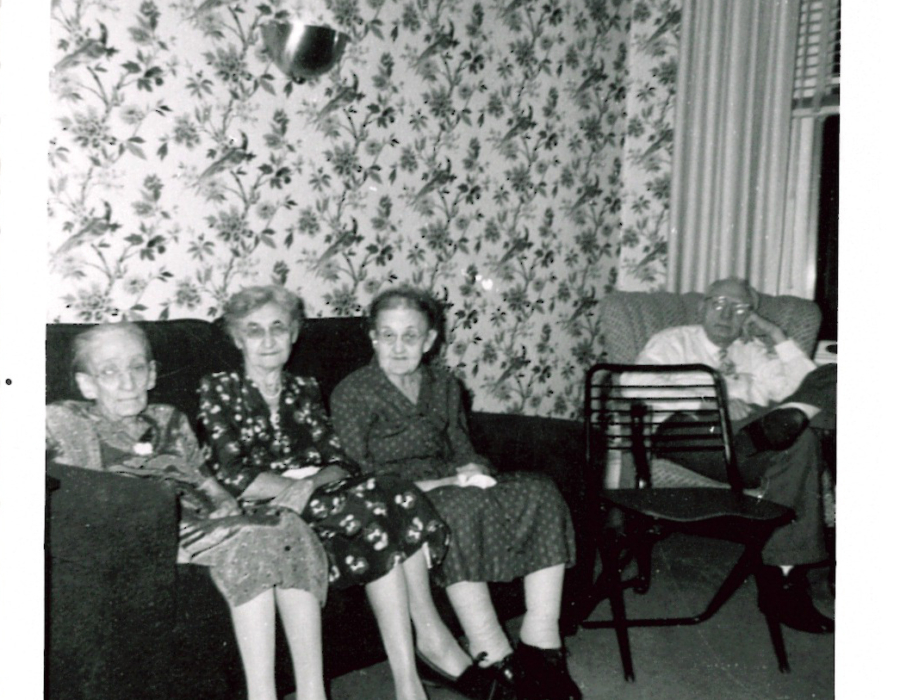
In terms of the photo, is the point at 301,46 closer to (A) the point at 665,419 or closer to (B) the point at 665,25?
→ (A) the point at 665,419

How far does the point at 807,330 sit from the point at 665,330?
1.67ft

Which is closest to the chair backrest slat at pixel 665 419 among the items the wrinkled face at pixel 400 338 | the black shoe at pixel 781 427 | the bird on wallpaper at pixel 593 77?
the black shoe at pixel 781 427

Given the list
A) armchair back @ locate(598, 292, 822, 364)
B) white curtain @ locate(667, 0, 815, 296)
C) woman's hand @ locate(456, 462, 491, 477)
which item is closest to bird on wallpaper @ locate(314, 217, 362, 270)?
woman's hand @ locate(456, 462, 491, 477)

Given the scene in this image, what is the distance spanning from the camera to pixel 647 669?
8.02 feet

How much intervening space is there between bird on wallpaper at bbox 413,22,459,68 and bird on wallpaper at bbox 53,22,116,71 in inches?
45.1

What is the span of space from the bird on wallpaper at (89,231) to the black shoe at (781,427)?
1.92 meters

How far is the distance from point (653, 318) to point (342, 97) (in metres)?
1.36

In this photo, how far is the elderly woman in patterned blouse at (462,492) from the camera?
7.29 ft

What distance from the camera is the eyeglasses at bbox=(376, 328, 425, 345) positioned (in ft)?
8.29

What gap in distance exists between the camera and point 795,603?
9.04 feet

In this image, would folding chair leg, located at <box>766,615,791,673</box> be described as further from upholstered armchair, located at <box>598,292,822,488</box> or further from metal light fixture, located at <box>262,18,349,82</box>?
metal light fixture, located at <box>262,18,349,82</box>

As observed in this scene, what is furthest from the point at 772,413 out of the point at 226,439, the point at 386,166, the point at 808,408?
the point at 226,439

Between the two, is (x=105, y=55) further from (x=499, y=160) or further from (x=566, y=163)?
(x=566, y=163)

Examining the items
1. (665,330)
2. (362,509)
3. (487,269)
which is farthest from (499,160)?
(362,509)
